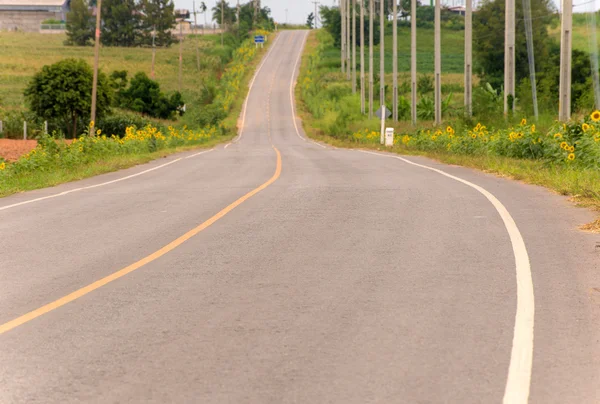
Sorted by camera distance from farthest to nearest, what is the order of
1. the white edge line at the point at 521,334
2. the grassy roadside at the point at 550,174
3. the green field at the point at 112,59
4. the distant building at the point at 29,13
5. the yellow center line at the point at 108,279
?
the distant building at the point at 29,13 < the green field at the point at 112,59 < the grassy roadside at the point at 550,174 < the yellow center line at the point at 108,279 < the white edge line at the point at 521,334

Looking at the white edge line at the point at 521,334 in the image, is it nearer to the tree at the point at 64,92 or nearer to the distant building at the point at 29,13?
the tree at the point at 64,92

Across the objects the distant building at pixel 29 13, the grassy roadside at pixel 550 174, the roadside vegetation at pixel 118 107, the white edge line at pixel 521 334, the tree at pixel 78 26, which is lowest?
the white edge line at pixel 521 334

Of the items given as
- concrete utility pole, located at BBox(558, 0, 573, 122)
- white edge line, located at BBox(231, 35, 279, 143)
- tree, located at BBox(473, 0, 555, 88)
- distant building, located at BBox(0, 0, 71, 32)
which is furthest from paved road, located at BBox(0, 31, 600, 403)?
distant building, located at BBox(0, 0, 71, 32)

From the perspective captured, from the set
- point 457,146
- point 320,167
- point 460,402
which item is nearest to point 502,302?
point 460,402

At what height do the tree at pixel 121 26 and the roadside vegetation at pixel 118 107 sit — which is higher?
the tree at pixel 121 26

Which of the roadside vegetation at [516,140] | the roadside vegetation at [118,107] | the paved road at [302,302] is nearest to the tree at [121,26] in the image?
the roadside vegetation at [118,107]

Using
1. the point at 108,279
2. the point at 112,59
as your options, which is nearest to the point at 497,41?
the point at 112,59

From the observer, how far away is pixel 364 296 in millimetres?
7473

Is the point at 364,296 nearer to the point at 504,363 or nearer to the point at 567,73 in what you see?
the point at 504,363

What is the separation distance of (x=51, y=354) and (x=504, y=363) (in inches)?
118

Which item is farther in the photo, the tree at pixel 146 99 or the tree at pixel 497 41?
the tree at pixel 497 41

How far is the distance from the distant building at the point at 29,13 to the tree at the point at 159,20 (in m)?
29.8

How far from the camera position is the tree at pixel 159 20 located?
461 ft

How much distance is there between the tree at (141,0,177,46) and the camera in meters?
140
